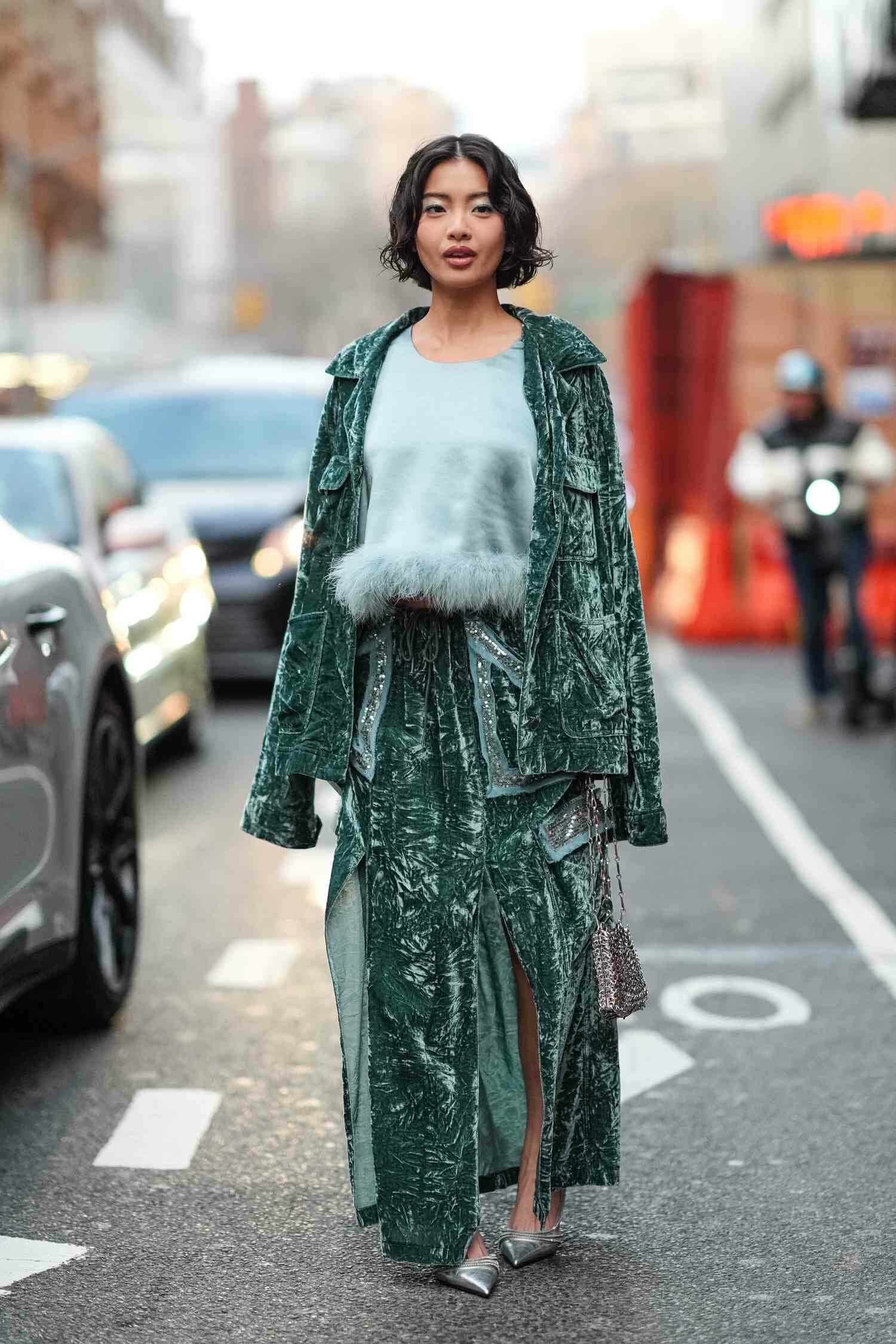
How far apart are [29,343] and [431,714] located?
41.6 m

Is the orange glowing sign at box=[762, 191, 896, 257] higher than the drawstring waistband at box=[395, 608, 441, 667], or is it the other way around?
the orange glowing sign at box=[762, 191, 896, 257]

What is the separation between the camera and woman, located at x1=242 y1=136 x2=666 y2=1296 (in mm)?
3562

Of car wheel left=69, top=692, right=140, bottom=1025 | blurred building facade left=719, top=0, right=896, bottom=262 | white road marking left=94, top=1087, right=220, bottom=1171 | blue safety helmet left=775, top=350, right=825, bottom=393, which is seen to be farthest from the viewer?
blurred building facade left=719, top=0, right=896, bottom=262

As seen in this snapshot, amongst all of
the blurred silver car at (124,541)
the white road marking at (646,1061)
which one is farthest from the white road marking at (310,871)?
the white road marking at (646,1061)

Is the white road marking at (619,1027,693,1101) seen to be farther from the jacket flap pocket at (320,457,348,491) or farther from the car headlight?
the car headlight

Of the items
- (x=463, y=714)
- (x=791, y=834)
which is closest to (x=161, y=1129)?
(x=463, y=714)

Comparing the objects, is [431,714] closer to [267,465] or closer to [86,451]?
[86,451]

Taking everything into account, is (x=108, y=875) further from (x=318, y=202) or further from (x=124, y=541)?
(x=318, y=202)

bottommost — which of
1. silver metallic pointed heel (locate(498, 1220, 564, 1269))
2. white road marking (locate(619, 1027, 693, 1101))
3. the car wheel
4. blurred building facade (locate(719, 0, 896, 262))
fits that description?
white road marking (locate(619, 1027, 693, 1101))

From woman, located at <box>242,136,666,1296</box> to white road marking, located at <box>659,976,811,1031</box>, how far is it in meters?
1.78

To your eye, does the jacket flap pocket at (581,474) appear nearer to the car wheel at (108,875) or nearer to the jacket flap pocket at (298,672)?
the jacket flap pocket at (298,672)

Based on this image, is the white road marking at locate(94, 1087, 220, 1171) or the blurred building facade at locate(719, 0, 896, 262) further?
the blurred building facade at locate(719, 0, 896, 262)

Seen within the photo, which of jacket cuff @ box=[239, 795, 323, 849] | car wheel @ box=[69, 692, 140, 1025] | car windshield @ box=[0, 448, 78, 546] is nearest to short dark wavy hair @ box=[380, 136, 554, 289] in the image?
jacket cuff @ box=[239, 795, 323, 849]

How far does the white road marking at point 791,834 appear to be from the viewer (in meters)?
6.31
